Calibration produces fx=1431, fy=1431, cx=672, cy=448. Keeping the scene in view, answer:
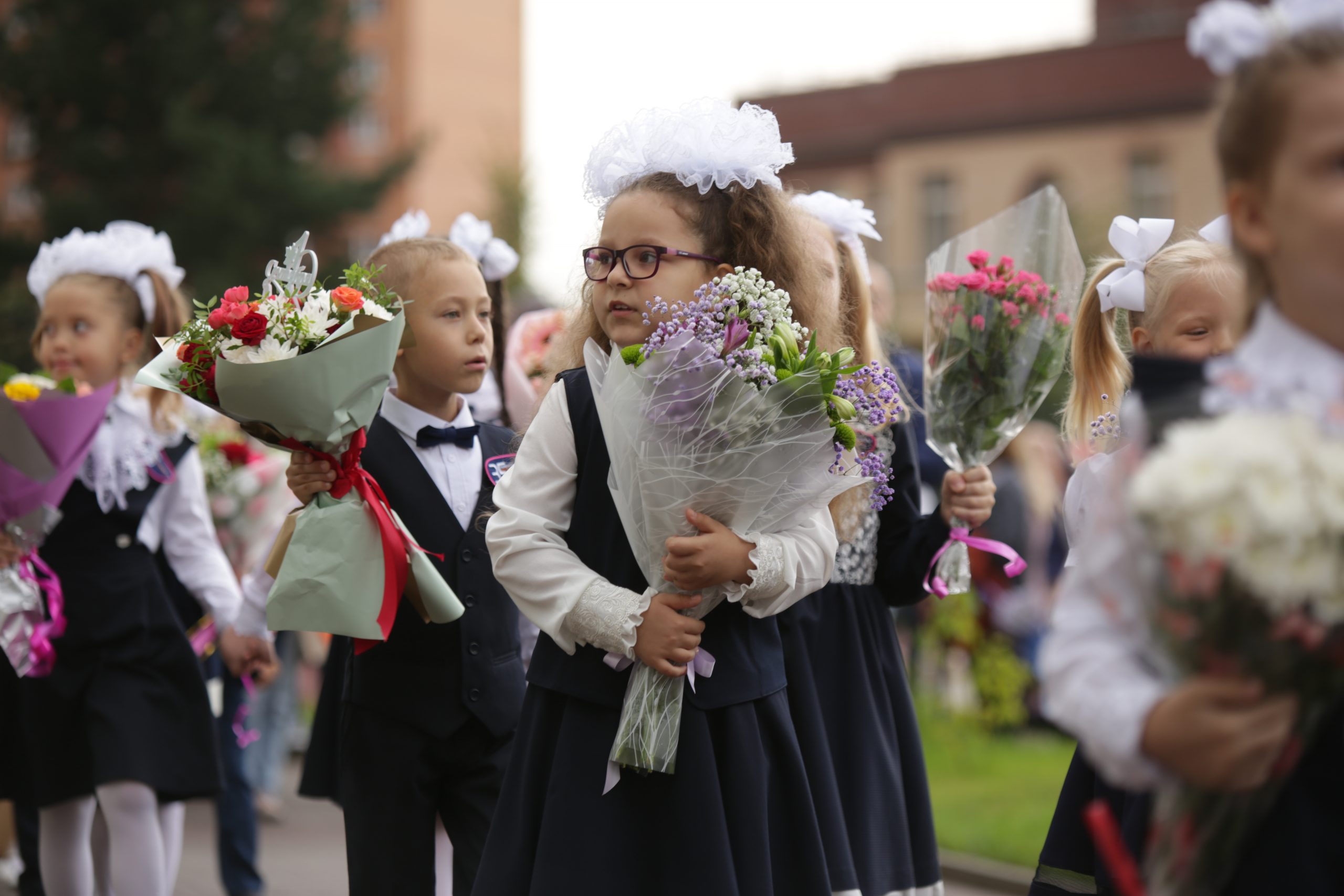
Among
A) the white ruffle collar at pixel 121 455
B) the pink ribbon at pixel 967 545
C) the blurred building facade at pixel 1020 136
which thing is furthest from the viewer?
the blurred building facade at pixel 1020 136

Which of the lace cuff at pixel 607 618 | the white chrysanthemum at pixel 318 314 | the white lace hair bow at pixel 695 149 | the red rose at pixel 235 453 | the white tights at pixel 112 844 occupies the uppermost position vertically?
the white lace hair bow at pixel 695 149

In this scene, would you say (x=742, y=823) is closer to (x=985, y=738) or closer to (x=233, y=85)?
(x=985, y=738)

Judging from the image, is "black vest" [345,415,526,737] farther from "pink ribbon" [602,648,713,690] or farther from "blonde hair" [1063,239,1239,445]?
"blonde hair" [1063,239,1239,445]

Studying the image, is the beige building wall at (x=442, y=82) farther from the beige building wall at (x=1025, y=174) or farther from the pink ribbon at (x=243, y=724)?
the pink ribbon at (x=243, y=724)

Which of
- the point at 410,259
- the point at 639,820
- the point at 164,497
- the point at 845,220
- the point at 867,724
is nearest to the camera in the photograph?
the point at 639,820

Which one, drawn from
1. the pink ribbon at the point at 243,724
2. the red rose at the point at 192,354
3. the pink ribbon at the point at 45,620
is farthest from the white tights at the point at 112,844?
the red rose at the point at 192,354

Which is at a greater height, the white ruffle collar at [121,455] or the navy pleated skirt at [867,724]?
the white ruffle collar at [121,455]

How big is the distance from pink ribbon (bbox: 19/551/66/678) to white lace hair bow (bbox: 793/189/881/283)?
2.75 meters

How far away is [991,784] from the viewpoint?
8.55 meters

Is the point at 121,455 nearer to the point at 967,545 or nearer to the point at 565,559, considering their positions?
the point at 565,559

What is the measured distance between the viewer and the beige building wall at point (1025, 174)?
1125 inches

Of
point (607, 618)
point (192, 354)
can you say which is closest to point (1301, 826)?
point (607, 618)

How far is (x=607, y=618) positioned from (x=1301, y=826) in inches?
56.9

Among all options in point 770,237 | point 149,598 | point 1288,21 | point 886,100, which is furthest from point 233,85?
point 1288,21
